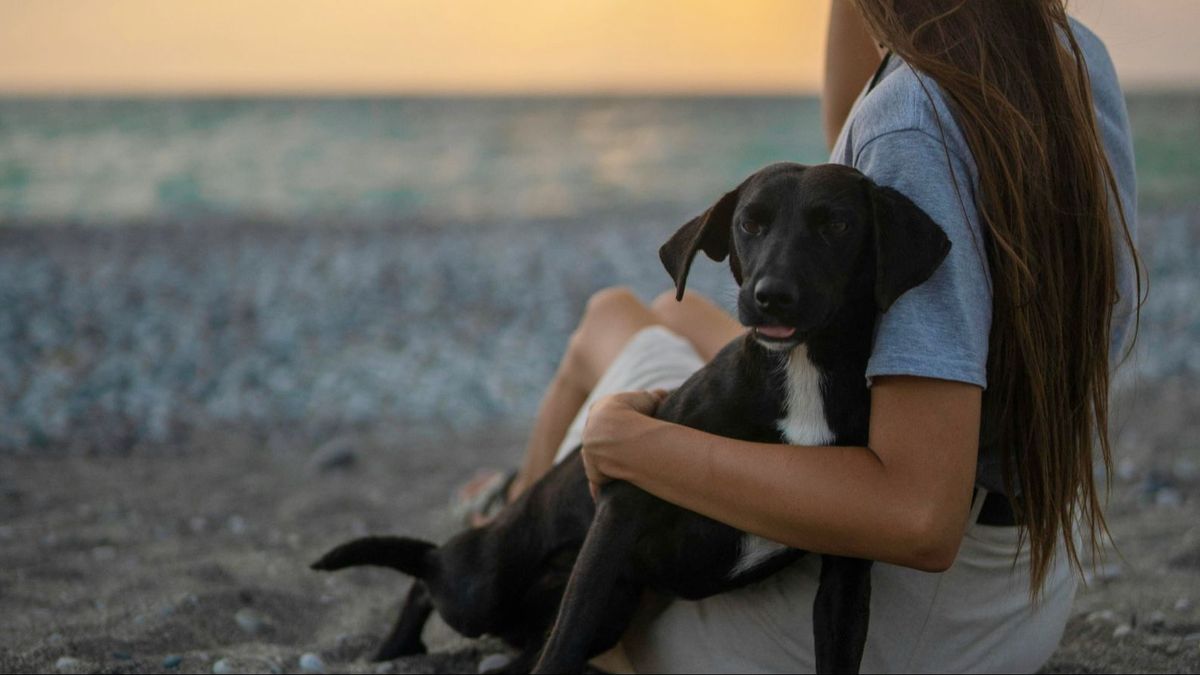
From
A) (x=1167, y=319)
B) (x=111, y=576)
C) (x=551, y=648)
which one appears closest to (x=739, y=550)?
(x=551, y=648)

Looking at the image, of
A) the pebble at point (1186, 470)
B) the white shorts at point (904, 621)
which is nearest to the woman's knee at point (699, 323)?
the white shorts at point (904, 621)

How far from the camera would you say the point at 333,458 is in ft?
19.3

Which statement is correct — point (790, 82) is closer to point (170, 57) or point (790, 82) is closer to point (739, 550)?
point (170, 57)

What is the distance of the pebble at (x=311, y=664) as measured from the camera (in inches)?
120

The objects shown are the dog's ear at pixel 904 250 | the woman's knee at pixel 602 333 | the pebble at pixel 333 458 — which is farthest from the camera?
the pebble at pixel 333 458

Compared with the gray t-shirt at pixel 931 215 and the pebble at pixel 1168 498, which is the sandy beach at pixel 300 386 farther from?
the gray t-shirt at pixel 931 215

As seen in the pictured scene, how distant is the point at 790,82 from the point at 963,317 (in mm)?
28000

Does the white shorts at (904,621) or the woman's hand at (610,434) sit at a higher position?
the woman's hand at (610,434)

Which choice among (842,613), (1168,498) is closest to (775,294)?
(842,613)

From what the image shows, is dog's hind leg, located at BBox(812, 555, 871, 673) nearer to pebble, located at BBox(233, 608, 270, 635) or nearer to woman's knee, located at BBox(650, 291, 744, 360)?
woman's knee, located at BBox(650, 291, 744, 360)

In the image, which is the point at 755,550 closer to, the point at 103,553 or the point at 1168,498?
the point at 103,553

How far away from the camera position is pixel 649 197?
18.8 m

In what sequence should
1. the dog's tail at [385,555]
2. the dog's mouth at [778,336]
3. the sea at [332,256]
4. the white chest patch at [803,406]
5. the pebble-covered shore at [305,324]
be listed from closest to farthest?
the dog's mouth at [778,336]
the white chest patch at [803,406]
the dog's tail at [385,555]
the pebble-covered shore at [305,324]
the sea at [332,256]

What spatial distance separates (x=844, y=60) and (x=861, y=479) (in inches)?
51.7
